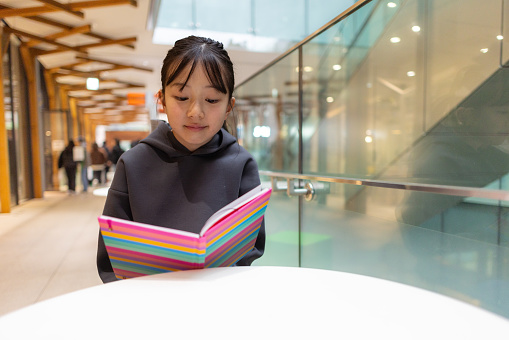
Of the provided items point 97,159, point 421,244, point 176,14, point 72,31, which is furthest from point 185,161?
point 97,159

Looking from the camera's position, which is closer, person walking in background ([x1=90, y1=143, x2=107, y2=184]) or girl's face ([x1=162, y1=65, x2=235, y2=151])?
girl's face ([x1=162, y1=65, x2=235, y2=151])

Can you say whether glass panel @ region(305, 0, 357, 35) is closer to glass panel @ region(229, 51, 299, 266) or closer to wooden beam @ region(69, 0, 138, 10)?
glass panel @ region(229, 51, 299, 266)

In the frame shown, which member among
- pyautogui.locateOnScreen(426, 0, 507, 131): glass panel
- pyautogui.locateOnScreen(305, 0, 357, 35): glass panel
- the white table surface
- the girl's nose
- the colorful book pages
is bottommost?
the white table surface

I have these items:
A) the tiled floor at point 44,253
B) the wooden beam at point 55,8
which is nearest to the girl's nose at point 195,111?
the tiled floor at point 44,253

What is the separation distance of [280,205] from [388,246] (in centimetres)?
125

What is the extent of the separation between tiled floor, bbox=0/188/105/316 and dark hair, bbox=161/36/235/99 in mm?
2300

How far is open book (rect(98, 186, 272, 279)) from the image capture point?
26.2 inches

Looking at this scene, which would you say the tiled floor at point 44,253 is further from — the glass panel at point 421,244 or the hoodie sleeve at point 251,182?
the hoodie sleeve at point 251,182

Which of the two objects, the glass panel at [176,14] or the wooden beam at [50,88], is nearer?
the glass panel at [176,14]

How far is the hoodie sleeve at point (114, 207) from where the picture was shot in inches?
37.1

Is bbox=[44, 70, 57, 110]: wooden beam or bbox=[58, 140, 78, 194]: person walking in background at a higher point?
bbox=[44, 70, 57, 110]: wooden beam

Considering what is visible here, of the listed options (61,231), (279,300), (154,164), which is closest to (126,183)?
(154,164)

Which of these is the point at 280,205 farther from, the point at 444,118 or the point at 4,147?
the point at 4,147

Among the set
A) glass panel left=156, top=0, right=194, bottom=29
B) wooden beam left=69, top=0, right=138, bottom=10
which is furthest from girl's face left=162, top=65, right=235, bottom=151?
glass panel left=156, top=0, right=194, bottom=29
